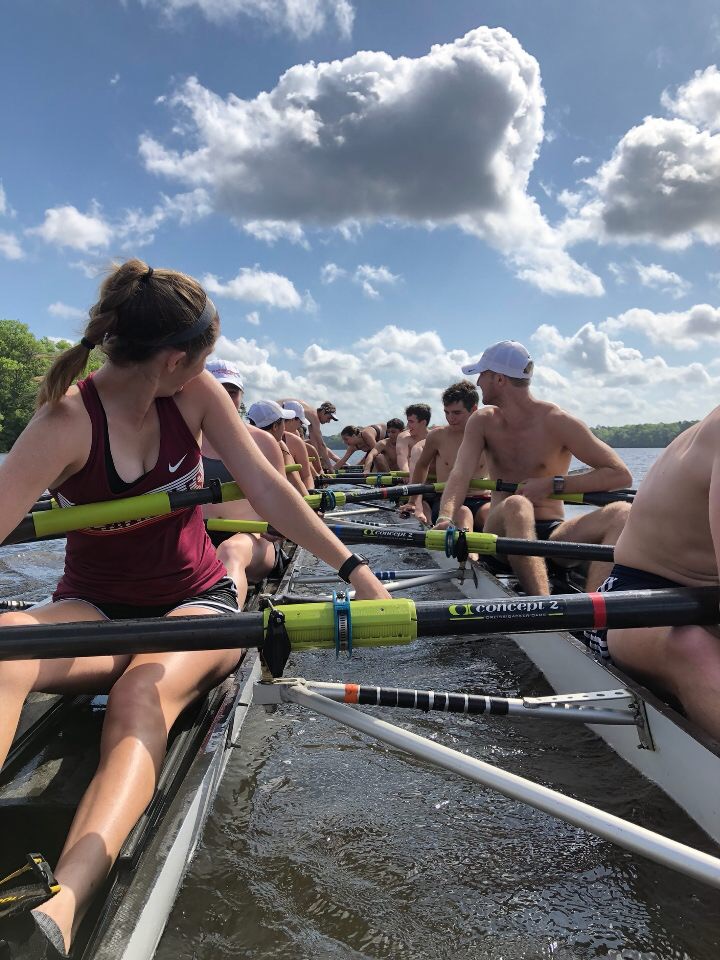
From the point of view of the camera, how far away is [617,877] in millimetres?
1998

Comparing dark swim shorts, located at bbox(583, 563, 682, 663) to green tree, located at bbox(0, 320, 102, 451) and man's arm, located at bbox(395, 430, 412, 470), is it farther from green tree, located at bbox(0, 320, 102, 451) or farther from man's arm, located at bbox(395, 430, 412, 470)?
green tree, located at bbox(0, 320, 102, 451)

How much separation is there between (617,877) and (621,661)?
3.01ft

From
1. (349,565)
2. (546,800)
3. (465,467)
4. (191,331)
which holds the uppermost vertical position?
(191,331)

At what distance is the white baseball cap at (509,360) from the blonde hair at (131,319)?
3744 mm

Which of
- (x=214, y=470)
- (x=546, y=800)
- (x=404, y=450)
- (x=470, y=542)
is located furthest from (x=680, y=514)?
(x=404, y=450)

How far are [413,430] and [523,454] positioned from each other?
7.54 metres

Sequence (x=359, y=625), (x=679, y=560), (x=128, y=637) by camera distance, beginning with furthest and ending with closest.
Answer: (x=679, y=560) → (x=359, y=625) → (x=128, y=637)

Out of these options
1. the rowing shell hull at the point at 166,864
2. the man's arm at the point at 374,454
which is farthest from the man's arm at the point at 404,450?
the rowing shell hull at the point at 166,864

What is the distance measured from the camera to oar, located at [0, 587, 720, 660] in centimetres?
188

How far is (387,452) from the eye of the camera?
57.3 feet

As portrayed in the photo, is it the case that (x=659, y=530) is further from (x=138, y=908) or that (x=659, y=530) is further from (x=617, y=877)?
(x=138, y=908)

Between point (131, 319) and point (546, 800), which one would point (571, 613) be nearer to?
point (546, 800)

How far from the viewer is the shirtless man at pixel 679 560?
7.24ft

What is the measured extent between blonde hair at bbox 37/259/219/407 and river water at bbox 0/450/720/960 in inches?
66.4
